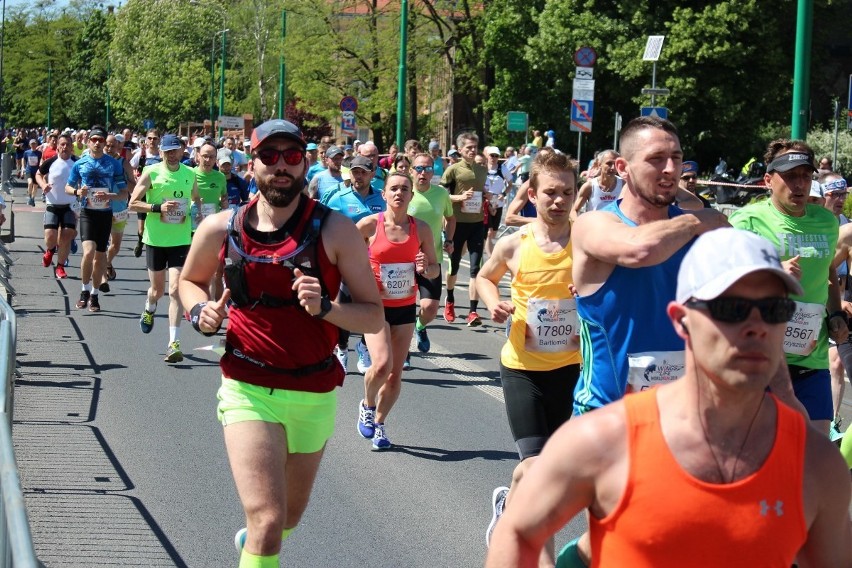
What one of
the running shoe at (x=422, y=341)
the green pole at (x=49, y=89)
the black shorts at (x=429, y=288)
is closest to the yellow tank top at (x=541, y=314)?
the black shorts at (x=429, y=288)

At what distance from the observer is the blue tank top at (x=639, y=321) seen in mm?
4410

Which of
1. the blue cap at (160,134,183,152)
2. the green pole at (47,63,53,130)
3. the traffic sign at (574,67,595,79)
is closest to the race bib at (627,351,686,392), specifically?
the blue cap at (160,134,183,152)

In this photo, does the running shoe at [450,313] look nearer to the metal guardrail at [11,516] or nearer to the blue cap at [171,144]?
the blue cap at [171,144]

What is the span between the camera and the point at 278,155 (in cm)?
503

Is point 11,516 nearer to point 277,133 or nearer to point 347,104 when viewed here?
point 277,133

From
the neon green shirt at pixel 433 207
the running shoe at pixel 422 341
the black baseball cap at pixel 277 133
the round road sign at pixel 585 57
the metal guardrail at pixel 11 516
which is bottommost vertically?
the running shoe at pixel 422 341

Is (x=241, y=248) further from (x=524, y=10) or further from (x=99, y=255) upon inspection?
(x=524, y=10)

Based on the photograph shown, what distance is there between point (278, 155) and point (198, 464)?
11.7 ft

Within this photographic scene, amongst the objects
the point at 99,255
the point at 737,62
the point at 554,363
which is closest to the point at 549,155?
the point at 554,363

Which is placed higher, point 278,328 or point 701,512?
point 701,512

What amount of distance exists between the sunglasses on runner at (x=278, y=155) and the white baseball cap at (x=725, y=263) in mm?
2647

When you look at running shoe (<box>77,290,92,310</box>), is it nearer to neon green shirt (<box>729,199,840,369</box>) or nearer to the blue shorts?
neon green shirt (<box>729,199,840,369</box>)

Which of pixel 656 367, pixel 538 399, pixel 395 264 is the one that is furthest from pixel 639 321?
pixel 395 264

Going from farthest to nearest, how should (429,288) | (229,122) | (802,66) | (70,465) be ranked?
(229,122) → (802,66) → (429,288) → (70,465)
